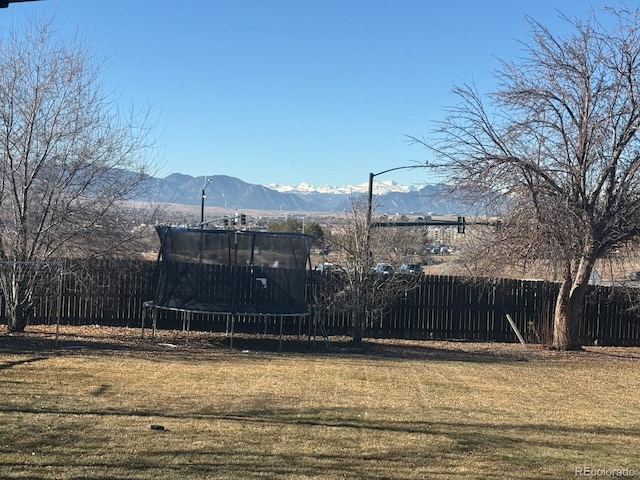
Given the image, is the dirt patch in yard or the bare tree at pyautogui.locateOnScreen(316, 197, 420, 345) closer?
the dirt patch in yard

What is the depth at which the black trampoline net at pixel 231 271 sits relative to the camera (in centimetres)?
1647

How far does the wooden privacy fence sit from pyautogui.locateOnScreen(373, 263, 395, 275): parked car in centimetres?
92

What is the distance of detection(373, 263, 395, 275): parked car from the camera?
18.3 metres

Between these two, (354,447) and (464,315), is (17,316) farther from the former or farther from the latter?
(354,447)

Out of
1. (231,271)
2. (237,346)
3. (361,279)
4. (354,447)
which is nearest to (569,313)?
(361,279)

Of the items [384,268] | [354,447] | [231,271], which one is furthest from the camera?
[384,268]

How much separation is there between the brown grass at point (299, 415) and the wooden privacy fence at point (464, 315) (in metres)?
3.65

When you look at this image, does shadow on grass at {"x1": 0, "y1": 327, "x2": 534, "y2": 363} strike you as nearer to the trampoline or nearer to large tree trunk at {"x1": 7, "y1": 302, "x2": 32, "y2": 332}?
large tree trunk at {"x1": 7, "y1": 302, "x2": 32, "y2": 332}

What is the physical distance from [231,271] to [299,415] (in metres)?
8.83

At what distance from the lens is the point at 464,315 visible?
19422 millimetres

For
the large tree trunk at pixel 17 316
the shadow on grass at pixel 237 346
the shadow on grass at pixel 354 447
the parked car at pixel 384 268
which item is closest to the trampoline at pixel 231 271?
the shadow on grass at pixel 237 346

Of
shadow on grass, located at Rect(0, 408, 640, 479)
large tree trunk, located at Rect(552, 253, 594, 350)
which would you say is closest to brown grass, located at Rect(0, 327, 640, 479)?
shadow on grass, located at Rect(0, 408, 640, 479)

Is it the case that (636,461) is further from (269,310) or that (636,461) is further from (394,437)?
(269,310)

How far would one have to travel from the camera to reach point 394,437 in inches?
278
